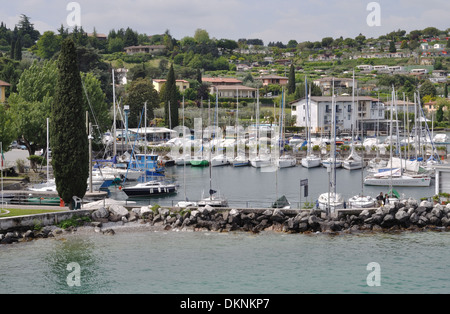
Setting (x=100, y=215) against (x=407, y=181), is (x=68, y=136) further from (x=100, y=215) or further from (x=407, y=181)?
(x=407, y=181)

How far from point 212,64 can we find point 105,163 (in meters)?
113

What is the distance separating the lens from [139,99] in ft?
291

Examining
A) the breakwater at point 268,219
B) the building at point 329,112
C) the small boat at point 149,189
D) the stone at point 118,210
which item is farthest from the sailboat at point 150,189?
the building at point 329,112

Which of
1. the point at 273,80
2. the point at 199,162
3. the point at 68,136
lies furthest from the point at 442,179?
the point at 273,80

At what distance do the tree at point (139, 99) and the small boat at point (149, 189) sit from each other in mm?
40202

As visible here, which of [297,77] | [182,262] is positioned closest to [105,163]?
[182,262]

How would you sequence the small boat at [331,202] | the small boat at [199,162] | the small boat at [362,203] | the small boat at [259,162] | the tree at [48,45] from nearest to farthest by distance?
the small boat at [331,202]
the small boat at [362,203]
the small boat at [259,162]
the small boat at [199,162]
the tree at [48,45]

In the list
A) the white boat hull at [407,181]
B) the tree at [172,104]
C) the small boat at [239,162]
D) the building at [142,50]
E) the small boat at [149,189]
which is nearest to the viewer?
the small boat at [149,189]

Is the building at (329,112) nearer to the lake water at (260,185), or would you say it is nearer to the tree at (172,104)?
the tree at (172,104)

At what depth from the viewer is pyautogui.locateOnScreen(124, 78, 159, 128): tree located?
86688 millimetres

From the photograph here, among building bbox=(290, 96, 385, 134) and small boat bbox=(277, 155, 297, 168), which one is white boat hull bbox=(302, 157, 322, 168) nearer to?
small boat bbox=(277, 155, 297, 168)

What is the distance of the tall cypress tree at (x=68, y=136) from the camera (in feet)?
112

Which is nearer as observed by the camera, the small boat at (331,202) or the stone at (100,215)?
the stone at (100,215)
